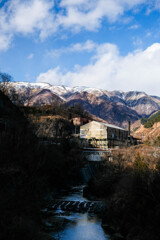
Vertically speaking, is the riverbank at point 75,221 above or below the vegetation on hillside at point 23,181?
below

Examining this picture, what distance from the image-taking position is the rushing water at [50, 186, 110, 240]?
17.6 metres

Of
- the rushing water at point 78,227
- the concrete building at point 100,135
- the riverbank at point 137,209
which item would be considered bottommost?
the rushing water at point 78,227

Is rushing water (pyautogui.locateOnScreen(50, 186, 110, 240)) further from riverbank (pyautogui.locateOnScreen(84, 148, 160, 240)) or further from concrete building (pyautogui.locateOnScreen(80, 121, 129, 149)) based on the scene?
concrete building (pyautogui.locateOnScreen(80, 121, 129, 149))

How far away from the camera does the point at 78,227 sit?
19.5m

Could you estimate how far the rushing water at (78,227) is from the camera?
17.6 m

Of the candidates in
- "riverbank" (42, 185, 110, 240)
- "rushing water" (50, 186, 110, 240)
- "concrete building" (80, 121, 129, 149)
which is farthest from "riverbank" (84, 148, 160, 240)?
"concrete building" (80, 121, 129, 149)

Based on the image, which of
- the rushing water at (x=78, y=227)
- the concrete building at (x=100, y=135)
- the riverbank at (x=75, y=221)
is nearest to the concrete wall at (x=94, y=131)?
the concrete building at (x=100, y=135)

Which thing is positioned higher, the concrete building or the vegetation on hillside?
the concrete building

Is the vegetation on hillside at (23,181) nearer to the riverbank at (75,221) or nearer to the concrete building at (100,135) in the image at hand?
the riverbank at (75,221)

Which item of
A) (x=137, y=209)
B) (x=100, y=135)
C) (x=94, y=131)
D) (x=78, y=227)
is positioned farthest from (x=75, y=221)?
(x=94, y=131)

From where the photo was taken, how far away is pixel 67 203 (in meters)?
26.0

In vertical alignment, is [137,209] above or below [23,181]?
below

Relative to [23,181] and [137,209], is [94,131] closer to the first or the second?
[23,181]

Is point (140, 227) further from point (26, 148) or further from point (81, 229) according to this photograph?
point (26, 148)
